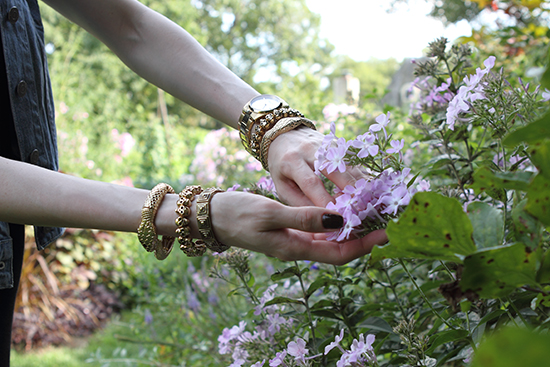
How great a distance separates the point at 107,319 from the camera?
4.94 meters

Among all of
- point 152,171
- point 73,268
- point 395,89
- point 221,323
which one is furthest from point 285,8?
point 221,323

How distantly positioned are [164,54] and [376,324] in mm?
1082

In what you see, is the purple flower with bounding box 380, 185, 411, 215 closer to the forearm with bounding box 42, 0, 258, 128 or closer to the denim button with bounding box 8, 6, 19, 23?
the forearm with bounding box 42, 0, 258, 128

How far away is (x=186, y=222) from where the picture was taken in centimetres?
Result: 93

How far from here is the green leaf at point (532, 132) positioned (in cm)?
46

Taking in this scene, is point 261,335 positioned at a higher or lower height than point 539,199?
higher

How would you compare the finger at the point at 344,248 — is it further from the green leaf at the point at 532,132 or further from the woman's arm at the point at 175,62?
the green leaf at the point at 532,132

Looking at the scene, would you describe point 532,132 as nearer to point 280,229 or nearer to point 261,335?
point 280,229

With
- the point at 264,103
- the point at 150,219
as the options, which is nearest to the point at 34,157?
the point at 150,219

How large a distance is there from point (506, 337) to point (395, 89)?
11445mm

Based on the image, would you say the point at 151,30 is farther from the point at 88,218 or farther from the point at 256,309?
the point at 256,309

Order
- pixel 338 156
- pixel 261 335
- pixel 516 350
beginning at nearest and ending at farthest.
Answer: pixel 516 350, pixel 338 156, pixel 261 335

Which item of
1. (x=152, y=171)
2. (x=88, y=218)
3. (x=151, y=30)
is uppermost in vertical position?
(x=152, y=171)

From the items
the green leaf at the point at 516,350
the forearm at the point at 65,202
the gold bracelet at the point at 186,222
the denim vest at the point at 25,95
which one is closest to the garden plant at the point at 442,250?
the green leaf at the point at 516,350
